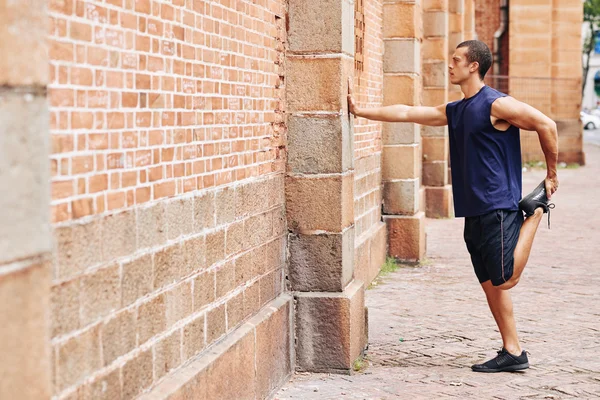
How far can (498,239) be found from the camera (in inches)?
255

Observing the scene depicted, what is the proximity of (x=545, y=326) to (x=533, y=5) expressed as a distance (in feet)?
73.1

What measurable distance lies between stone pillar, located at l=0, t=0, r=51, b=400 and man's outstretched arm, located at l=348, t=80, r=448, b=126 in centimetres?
387

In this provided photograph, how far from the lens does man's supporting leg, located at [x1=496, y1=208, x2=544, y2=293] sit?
6527mm

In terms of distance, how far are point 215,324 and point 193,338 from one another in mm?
338

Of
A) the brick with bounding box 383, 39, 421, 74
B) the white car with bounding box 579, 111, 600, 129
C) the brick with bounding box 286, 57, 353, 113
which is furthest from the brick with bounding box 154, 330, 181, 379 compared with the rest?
the white car with bounding box 579, 111, 600, 129

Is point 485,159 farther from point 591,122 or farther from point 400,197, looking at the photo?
point 591,122

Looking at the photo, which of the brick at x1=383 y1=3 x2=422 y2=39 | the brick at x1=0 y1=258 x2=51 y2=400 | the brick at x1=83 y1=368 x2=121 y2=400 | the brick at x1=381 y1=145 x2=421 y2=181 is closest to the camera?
the brick at x1=0 y1=258 x2=51 y2=400

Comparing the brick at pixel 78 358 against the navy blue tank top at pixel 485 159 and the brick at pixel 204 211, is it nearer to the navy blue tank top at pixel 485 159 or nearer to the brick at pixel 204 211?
the brick at pixel 204 211

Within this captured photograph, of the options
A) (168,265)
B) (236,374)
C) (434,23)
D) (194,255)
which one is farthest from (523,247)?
(434,23)

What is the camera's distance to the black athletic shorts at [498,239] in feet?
21.3

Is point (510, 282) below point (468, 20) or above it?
below

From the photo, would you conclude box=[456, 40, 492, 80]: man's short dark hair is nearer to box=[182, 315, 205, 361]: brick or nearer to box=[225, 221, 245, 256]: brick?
box=[225, 221, 245, 256]: brick

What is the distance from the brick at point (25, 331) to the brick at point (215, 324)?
6.95 feet

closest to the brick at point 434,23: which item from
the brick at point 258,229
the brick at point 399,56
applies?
the brick at point 399,56
